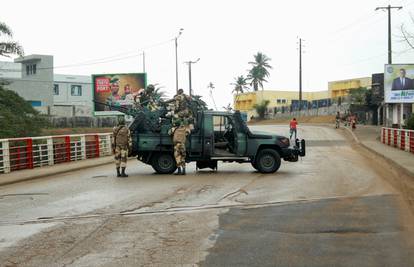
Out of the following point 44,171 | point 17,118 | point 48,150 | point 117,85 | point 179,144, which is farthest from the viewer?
point 117,85

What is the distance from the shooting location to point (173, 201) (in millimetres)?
11148

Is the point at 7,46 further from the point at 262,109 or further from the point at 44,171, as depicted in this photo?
the point at 262,109

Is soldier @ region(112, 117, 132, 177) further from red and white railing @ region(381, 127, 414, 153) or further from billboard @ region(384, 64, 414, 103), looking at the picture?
billboard @ region(384, 64, 414, 103)

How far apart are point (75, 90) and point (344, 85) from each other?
Result: 1758 inches

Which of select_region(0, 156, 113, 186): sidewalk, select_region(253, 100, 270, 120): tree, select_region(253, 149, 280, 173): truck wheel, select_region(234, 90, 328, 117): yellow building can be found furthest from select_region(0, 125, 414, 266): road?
select_region(234, 90, 328, 117): yellow building

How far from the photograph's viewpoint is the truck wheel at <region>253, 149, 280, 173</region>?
56.6 feet

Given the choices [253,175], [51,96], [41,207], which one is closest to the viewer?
[41,207]

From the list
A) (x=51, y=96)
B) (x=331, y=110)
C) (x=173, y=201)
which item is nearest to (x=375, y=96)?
(x=331, y=110)

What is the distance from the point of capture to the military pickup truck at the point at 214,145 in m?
17.3

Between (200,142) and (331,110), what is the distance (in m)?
66.0

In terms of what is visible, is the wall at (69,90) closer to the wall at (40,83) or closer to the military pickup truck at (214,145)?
the wall at (40,83)

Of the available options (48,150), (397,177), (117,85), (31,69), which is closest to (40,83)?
(31,69)

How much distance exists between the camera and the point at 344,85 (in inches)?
3750

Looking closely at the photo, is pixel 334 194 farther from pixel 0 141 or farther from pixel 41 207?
pixel 0 141
